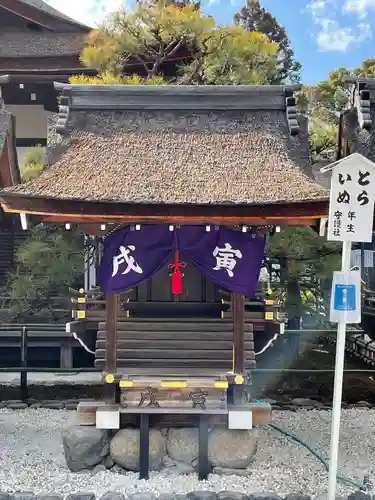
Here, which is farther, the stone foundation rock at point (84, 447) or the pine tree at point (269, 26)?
the pine tree at point (269, 26)

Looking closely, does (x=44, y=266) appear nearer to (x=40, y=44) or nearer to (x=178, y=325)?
(x=178, y=325)

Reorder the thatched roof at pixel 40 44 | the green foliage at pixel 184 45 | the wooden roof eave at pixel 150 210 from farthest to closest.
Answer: the thatched roof at pixel 40 44
the green foliage at pixel 184 45
the wooden roof eave at pixel 150 210

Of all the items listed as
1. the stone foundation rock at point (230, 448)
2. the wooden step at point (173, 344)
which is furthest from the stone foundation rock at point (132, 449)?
the wooden step at point (173, 344)

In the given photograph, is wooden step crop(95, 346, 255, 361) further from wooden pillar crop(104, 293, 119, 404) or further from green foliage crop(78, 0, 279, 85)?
green foliage crop(78, 0, 279, 85)

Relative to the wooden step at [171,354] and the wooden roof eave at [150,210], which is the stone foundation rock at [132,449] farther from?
the wooden roof eave at [150,210]

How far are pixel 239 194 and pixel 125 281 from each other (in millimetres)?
1768

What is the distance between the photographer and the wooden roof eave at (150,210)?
18.9 feet

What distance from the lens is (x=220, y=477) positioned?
638 centimetres

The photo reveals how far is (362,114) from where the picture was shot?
1006 centimetres

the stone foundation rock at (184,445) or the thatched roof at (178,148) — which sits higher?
the thatched roof at (178,148)

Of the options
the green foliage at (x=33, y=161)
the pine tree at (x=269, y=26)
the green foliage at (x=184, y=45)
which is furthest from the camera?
the pine tree at (x=269, y=26)

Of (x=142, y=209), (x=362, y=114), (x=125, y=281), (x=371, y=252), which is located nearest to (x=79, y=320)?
(x=125, y=281)

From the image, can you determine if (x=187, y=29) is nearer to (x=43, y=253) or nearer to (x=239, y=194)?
(x=43, y=253)

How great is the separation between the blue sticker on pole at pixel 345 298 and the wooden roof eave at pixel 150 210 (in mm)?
1073
